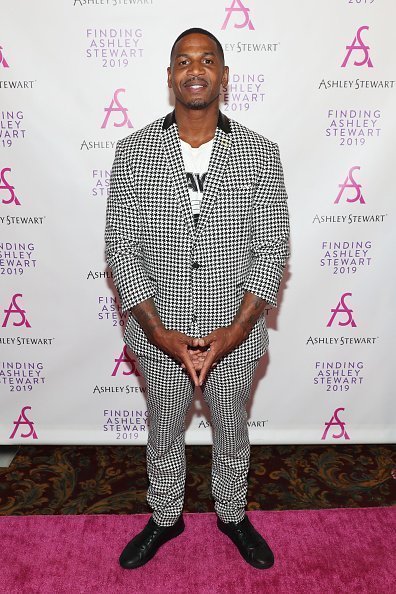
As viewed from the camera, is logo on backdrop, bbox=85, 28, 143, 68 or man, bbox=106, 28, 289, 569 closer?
man, bbox=106, 28, 289, 569

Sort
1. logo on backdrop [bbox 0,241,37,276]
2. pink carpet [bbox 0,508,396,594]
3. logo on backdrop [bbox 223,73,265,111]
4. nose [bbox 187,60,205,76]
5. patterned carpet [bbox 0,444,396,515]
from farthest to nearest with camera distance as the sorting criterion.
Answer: logo on backdrop [bbox 0,241,37,276]
patterned carpet [bbox 0,444,396,515]
logo on backdrop [bbox 223,73,265,111]
pink carpet [bbox 0,508,396,594]
nose [bbox 187,60,205,76]

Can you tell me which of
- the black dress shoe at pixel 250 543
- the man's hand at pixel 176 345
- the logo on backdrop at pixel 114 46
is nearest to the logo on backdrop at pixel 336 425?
the black dress shoe at pixel 250 543

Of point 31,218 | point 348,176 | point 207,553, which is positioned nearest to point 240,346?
point 207,553

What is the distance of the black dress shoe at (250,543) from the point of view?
2.40 metres

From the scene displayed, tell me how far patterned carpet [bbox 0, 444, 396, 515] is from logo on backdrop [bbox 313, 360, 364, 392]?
0.40 m

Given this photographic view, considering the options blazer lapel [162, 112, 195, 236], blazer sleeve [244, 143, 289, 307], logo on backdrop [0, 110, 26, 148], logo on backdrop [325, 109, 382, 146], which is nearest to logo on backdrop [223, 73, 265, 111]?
logo on backdrop [325, 109, 382, 146]

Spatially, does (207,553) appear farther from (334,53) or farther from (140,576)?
(334,53)

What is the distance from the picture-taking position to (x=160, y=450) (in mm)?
2338

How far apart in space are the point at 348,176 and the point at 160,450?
5.29 ft

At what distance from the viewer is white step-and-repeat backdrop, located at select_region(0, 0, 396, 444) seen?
264 centimetres

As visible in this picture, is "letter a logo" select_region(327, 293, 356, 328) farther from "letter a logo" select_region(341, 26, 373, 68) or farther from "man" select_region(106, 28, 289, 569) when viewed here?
"letter a logo" select_region(341, 26, 373, 68)

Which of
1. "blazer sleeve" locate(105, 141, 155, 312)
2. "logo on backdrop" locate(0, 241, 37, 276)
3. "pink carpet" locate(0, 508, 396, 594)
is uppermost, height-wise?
"blazer sleeve" locate(105, 141, 155, 312)

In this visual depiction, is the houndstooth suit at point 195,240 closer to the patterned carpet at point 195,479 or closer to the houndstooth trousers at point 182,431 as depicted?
the houndstooth trousers at point 182,431

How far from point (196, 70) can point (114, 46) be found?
35.3 inches
